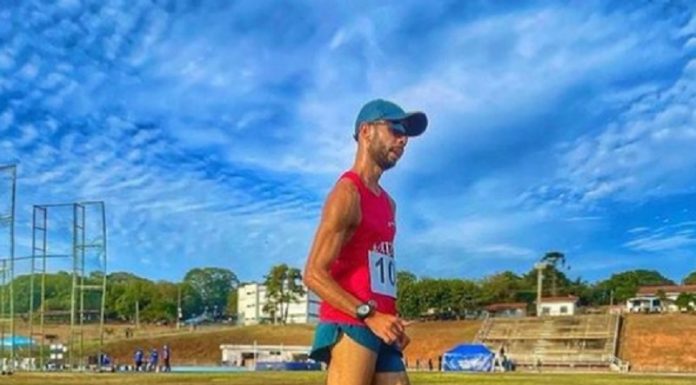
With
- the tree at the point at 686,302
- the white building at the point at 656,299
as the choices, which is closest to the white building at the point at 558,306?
the white building at the point at 656,299

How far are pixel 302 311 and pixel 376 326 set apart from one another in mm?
131026

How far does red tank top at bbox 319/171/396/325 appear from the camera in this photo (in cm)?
453

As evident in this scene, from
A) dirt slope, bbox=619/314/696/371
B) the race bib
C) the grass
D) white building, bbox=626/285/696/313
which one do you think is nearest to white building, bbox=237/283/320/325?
white building, bbox=626/285/696/313

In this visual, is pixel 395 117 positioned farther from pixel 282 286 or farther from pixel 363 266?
pixel 282 286

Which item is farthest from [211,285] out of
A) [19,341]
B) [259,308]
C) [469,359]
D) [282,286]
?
[19,341]

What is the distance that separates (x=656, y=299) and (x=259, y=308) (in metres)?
58.8

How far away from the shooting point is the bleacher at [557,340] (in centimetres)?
7494

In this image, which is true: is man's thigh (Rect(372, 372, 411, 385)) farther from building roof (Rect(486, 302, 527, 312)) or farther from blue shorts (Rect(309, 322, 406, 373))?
building roof (Rect(486, 302, 527, 312))

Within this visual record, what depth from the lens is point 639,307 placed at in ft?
387

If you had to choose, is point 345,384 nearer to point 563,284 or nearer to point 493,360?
point 493,360

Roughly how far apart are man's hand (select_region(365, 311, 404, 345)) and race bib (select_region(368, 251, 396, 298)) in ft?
0.69

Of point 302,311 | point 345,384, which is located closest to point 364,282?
point 345,384

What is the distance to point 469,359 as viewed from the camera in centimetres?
5856

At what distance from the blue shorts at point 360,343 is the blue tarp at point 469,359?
53.0m
